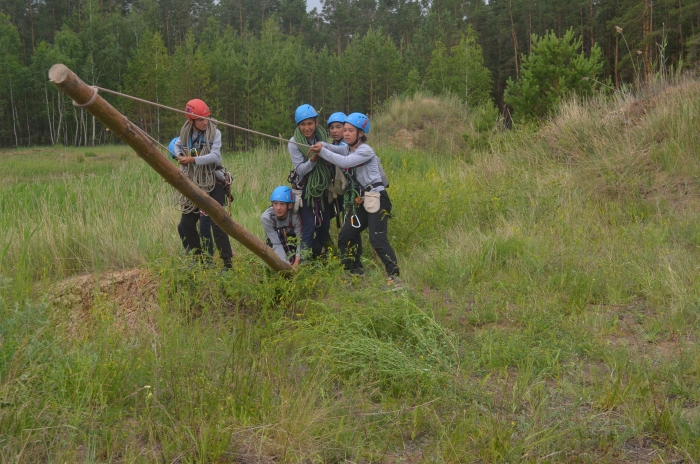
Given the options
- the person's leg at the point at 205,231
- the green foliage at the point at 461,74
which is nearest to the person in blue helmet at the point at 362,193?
the person's leg at the point at 205,231

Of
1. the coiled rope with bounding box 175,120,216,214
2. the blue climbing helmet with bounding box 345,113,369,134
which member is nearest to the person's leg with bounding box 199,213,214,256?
the coiled rope with bounding box 175,120,216,214

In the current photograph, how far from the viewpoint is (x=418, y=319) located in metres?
5.04

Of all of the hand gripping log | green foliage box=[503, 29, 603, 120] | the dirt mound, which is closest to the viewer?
the hand gripping log

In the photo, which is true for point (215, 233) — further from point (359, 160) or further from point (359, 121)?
point (359, 121)

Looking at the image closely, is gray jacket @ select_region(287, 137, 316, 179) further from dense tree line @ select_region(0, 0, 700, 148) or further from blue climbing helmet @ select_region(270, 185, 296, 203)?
dense tree line @ select_region(0, 0, 700, 148)

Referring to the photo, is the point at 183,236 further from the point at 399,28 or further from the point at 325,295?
the point at 399,28

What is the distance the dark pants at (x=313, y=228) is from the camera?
21.2ft

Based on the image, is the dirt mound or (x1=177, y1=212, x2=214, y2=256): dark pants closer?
the dirt mound

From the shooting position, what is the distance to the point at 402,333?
5020 mm

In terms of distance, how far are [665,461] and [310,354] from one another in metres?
2.43

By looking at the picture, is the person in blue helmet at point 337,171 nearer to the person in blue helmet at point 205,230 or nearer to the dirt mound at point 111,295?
the person in blue helmet at point 205,230

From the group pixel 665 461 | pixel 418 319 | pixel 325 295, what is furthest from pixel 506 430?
pixel 325 295

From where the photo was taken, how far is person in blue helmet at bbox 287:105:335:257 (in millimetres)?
6324

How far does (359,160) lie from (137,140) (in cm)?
281
